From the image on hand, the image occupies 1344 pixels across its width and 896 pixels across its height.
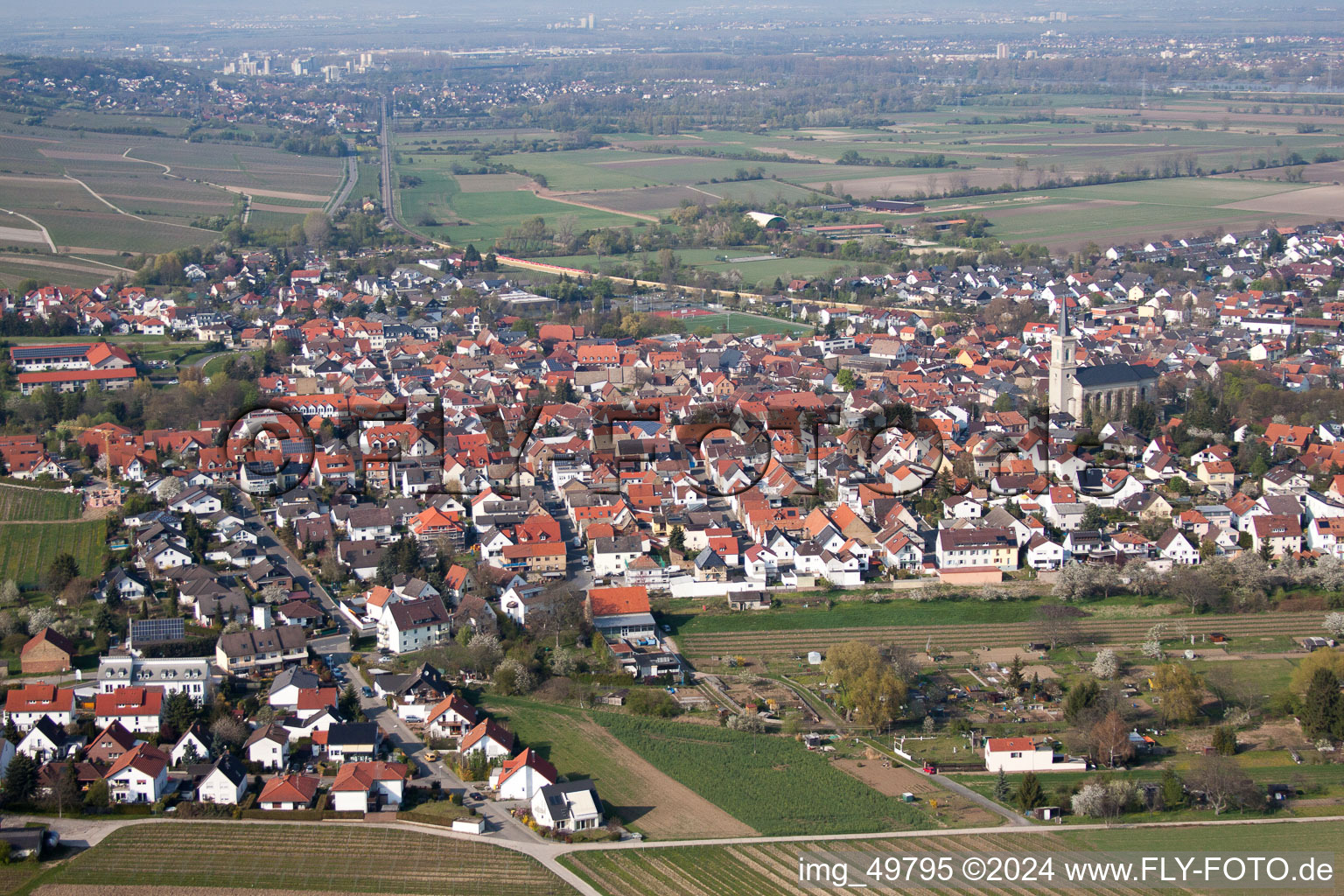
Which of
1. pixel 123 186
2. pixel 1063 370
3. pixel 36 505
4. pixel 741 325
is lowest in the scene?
pixel 36 505

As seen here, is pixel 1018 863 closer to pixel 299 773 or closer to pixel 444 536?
pixel 299 773

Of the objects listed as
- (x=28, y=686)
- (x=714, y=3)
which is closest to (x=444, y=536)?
(x=28, y=686)

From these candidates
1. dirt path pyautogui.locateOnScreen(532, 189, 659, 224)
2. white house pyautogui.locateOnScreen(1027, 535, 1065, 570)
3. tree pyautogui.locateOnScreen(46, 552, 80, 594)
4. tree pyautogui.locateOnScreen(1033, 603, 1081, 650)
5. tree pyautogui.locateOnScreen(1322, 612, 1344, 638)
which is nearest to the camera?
tree pyautogui.locateOnScreen(1322, 612, 1344, 638)

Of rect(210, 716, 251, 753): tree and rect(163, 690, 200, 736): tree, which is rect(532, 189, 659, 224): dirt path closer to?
rect(163, 690, 200, 736): tree

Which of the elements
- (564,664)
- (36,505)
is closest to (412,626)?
(564,664)

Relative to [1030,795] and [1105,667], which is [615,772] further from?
[1105,667]

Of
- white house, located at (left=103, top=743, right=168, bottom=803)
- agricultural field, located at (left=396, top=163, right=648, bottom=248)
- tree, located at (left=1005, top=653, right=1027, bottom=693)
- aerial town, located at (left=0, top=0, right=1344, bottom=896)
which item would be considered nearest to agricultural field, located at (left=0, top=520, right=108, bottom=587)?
aerial town, located at (left=0, top=0, right=1344, bottom=896)

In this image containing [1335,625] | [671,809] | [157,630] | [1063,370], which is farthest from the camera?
[1063,370]
